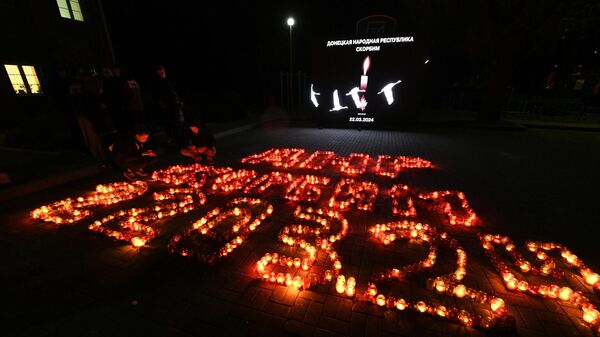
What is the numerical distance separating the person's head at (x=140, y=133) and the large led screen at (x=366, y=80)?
9729mm

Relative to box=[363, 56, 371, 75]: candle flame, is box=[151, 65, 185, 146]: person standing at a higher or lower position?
lower

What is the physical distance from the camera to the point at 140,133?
5785mm

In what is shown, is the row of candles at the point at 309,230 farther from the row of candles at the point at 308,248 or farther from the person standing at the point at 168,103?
the person standing at the point at 168,103

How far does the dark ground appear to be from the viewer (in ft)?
8.03

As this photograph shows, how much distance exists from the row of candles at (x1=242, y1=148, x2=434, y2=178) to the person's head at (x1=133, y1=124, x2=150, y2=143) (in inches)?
103

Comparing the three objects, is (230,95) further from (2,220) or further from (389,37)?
(2,220)

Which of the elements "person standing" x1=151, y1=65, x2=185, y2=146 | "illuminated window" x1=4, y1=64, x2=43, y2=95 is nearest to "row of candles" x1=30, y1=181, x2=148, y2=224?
"person standing" x1=151, y1=65, x2=185, y2=146

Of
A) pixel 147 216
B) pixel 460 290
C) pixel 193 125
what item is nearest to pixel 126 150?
pixel 193 125

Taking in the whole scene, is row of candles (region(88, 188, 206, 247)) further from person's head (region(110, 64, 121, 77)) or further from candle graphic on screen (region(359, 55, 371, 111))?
candle graphic on screen (region(359, 55, 371, 111))

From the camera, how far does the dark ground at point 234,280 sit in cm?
245

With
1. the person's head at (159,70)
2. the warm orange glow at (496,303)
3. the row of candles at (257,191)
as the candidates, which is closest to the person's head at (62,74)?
the person's head at (159,70)

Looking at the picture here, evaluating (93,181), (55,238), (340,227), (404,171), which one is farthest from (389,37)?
(55,238)

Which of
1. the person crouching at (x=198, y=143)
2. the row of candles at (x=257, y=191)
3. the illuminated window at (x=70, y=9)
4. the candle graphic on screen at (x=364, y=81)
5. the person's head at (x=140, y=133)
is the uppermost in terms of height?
the illuminated window at (x=70, y=9)

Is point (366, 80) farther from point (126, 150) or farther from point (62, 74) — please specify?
point (62, 74)
